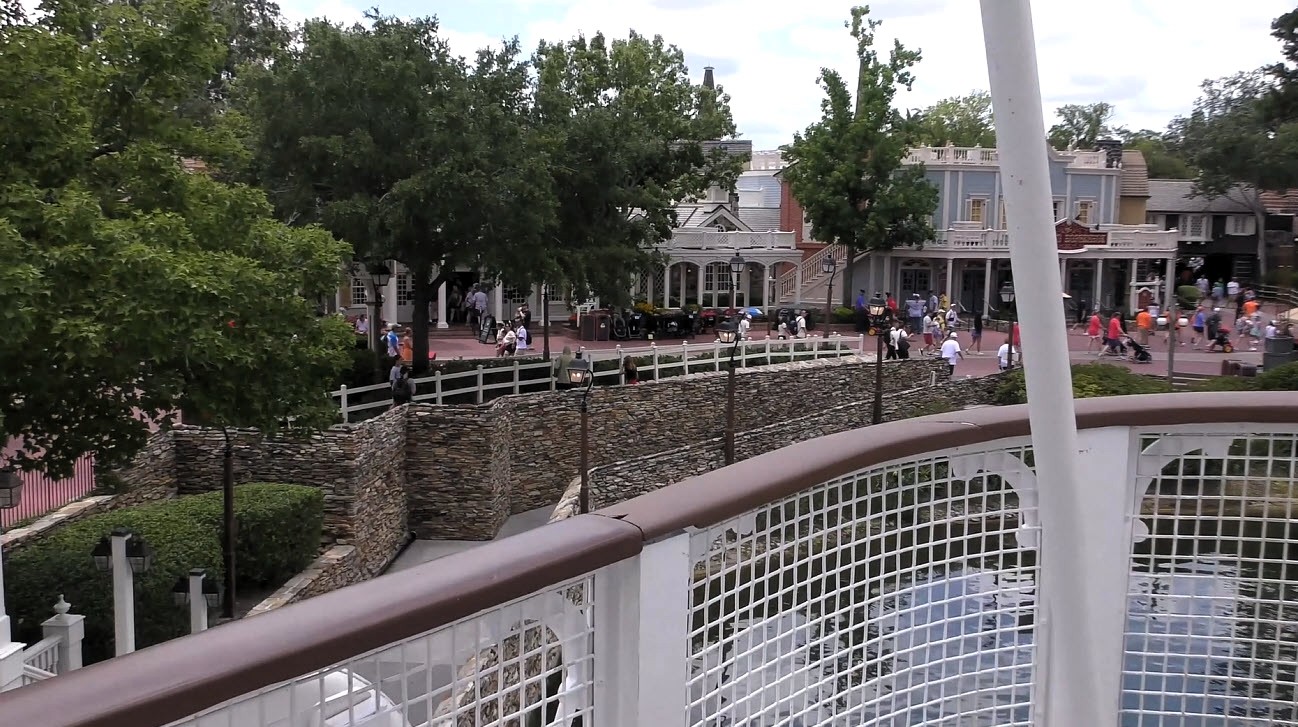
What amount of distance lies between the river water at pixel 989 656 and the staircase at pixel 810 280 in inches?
1615

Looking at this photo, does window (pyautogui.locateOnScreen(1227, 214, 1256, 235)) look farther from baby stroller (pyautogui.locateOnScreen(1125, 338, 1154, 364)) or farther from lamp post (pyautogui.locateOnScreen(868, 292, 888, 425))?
baby stroller (pyautogui.locateOnScreen(1125, 338, 1154, 364))

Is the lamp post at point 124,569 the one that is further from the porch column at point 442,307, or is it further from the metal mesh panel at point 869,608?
the porch column at point 442,307

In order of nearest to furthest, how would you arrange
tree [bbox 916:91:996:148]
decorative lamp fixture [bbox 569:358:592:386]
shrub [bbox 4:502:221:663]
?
shrub [bbox 4:502:221:663] → decorative lamp fixture [bbox 569:358:592:386] → tree [bbox 916:91:996:148]

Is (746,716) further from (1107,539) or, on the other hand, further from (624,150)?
(624,150)

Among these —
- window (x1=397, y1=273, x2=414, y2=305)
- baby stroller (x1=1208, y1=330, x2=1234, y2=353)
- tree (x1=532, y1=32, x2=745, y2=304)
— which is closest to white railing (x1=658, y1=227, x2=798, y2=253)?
tree (x1=532, y1=32, x2=745, y2=304)

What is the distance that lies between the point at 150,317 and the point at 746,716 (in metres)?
8.77

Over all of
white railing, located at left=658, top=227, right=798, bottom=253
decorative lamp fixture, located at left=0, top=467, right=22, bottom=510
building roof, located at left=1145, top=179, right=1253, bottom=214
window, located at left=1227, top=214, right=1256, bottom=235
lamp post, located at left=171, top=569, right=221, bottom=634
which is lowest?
lamp post, located at left=171, top=569, right=221, bottom=634

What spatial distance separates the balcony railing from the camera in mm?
1555

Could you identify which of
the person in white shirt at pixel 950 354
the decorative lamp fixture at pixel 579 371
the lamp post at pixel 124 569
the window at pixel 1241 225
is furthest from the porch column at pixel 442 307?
the window at pixel 1241 225

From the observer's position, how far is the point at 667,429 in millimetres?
26266

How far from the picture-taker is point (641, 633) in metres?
2.11

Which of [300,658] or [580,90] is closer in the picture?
[300,658]

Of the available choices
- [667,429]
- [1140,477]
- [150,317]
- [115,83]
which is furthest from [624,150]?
[1140,477]

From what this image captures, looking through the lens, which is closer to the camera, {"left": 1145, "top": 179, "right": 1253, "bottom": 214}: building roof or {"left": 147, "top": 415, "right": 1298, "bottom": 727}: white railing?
{"left": 147, "top": 415, "right": 1298, "bottom": 727}: white railing
